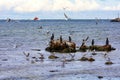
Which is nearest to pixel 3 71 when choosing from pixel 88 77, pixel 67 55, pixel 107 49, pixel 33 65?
pixel 33 65

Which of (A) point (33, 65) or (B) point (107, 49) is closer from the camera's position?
(A) point (33, 65)

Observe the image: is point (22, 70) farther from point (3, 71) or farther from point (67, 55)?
point (67, 55)

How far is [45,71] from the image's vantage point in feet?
146

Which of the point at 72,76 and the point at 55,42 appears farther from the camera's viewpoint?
the point at 55,42

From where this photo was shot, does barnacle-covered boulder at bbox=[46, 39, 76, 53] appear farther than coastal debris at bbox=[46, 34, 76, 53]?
Yes

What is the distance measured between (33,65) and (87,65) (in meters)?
6.83

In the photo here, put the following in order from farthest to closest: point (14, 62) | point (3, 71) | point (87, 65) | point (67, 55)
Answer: point (67, 55), point (14, 62), point (87, 65), point (3, 71)

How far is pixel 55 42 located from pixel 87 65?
56.2 ft

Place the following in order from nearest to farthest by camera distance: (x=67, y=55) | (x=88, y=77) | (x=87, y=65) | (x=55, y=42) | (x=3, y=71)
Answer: (x=88, y=77)
(x=3, y=71)
(x=87, y=65)
(x=67, y=55)
(x=55, y=42)

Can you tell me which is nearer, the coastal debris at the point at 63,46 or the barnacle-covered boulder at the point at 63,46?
the coastal debris at the point at 63,46

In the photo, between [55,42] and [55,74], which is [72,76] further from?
[55,42]

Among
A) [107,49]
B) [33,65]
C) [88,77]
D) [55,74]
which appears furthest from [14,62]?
[107,49]

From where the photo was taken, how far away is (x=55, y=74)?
41906 mm

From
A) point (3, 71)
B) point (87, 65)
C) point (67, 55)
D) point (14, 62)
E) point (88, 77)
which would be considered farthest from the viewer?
point (67, 55)
